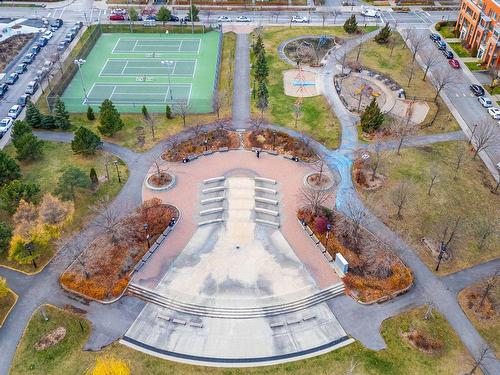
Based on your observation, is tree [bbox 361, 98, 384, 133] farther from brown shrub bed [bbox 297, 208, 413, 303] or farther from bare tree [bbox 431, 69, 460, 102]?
brown shrub bed [bbox 297, 208, 413, 303]

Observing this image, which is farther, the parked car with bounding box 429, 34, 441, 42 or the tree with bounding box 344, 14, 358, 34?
the tree with bounding box 344, 14, 358, 34

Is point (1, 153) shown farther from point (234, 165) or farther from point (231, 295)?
point (231, 295)

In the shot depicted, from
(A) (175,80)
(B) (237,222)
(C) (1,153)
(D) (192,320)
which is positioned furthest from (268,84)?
(D) (192,320)

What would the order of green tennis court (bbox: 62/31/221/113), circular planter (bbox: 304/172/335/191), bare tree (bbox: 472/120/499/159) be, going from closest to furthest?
circular planter (bbox: 304/172/335/191)
bare tree (bbox: 472/120/499/159)
green tennis court (bbox: 62/31/221/113)

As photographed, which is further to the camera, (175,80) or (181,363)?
(175,80)

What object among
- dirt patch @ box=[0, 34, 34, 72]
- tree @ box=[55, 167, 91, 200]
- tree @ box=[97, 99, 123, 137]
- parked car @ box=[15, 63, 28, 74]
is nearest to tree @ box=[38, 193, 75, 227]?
tree @ box=[55, 167, 91, 200]

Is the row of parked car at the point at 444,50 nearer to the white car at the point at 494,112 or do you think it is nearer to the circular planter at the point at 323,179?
the white car at the point at 494,112
